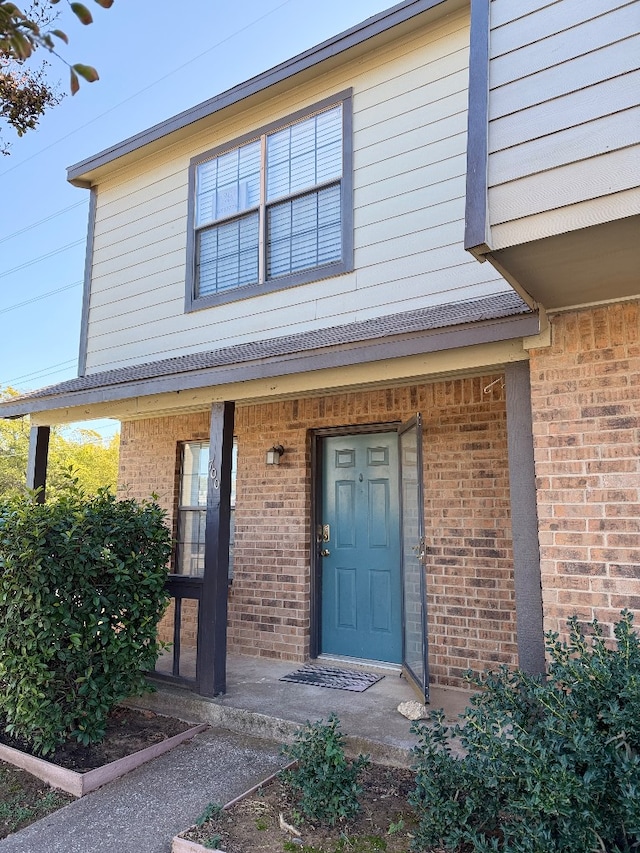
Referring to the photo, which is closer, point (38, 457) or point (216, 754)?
point (216, 754)

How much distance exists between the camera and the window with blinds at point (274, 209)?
202 inches

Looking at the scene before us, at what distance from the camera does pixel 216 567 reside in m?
4.42

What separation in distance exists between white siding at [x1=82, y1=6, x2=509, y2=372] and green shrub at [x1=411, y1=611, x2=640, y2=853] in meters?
2.67

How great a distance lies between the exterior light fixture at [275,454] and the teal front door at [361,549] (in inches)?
17.5

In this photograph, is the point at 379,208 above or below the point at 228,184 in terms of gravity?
below

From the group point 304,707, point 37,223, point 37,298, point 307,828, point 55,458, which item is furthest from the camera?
point 37,298

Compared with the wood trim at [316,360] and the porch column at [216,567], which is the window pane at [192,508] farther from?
the porch column at [216,567]

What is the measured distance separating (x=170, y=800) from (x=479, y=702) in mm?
1831

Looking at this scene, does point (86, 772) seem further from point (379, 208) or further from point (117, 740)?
point (379, 208)

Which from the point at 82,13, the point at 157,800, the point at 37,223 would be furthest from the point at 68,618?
the point at 37,223

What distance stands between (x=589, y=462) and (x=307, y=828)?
2.30 meters

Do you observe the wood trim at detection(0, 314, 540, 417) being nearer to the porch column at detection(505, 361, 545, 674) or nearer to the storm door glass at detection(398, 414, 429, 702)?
the porch column at detection(505, 361, 545, 674)

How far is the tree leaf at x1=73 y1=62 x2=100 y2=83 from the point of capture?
146 cm

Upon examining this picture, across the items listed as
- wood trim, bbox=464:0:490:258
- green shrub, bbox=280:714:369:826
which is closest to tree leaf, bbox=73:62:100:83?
wood trim, bbox=464:0:490:258
